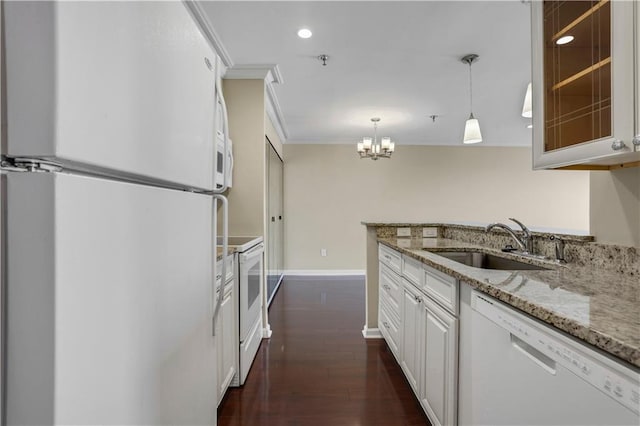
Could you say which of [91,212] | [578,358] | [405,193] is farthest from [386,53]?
[405,193]

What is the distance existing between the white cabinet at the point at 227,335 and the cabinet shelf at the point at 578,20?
185cm

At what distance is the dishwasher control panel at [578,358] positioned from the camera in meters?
0.57

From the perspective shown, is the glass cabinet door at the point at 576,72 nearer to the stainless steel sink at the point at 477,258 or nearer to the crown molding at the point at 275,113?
the stainless steel sink at the point at 477,258

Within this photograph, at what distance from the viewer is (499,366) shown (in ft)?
3.24

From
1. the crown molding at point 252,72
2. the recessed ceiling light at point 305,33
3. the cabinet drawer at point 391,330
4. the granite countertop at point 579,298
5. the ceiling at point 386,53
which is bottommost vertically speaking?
the cabinet drawer at point 391,330

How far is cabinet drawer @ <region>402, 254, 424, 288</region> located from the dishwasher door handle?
0.76m

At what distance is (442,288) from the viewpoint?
56.0 inches

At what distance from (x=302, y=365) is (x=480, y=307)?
1.63 m

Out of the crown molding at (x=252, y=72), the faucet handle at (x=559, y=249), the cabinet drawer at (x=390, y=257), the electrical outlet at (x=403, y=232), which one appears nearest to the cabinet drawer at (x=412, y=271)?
the cabinet drawer at (x=390, y=257)

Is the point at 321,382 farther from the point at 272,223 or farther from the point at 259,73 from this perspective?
the point at 259,73

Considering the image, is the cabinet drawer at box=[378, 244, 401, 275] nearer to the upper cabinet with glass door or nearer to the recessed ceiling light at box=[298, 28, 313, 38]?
the upper cabinet with glass door
